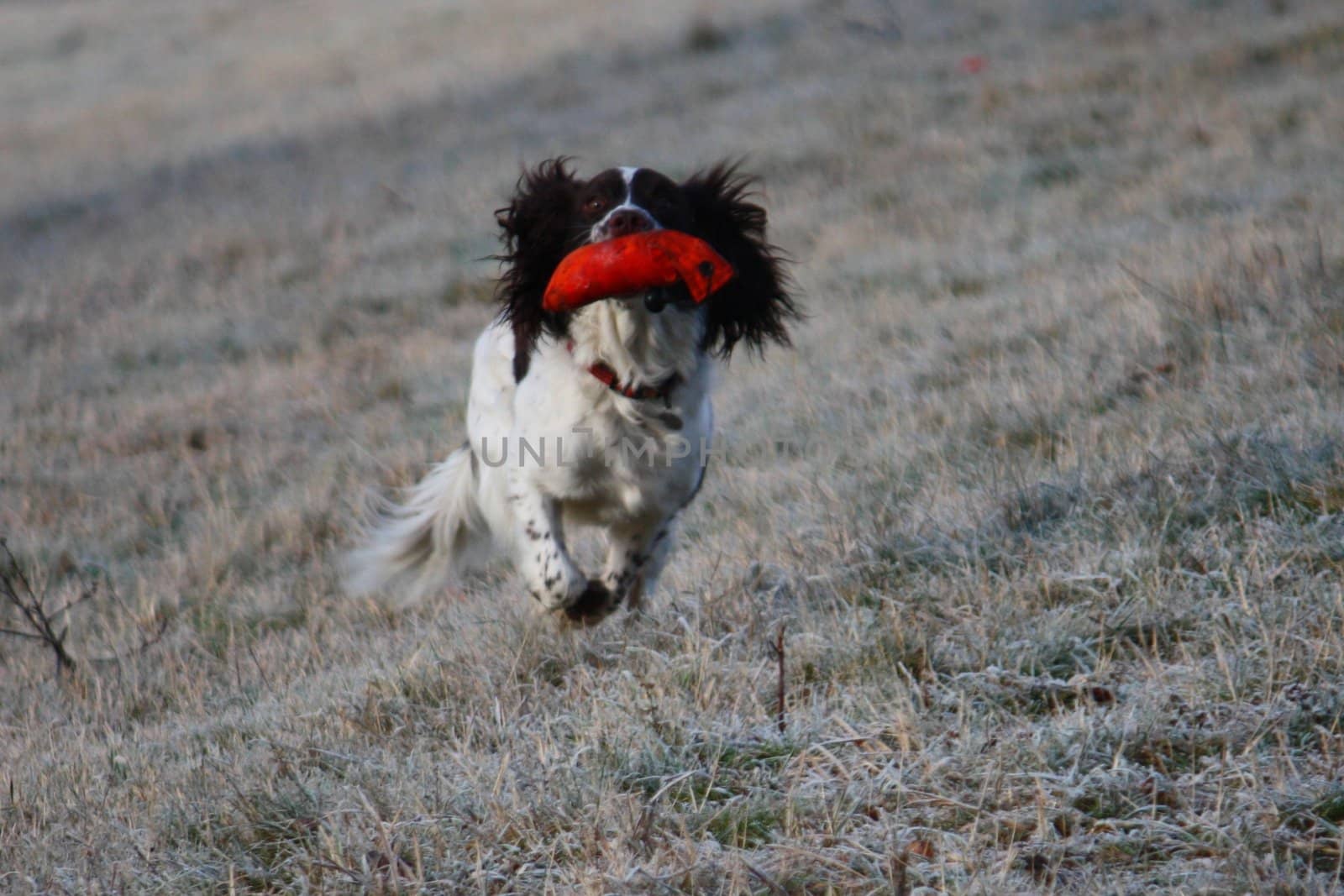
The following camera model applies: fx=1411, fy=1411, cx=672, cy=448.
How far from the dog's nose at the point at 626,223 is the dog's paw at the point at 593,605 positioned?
1047mm

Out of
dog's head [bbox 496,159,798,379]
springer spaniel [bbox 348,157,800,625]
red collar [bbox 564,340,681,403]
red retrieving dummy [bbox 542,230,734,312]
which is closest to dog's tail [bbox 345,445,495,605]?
springer spaniel [bbox 348,157,800,625]

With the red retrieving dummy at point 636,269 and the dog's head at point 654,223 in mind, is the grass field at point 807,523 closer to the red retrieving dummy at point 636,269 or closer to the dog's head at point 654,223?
the dog's head at point 654,223

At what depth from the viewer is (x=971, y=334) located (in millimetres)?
6020

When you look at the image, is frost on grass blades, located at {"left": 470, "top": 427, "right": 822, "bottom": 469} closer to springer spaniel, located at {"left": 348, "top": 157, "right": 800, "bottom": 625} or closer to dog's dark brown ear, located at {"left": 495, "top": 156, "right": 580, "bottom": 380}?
springer spaniel, located at {"left": 348, "top": 157, "right": 800, "bottom": 625}

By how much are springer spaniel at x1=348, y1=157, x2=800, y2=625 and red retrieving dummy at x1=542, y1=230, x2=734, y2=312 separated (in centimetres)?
9

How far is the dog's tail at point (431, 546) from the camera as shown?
15.8ft

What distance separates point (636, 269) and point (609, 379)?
1.26ft

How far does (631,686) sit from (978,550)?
41.4 inches

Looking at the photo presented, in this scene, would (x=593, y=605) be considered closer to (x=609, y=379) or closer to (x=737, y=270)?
(x=609, y=379)

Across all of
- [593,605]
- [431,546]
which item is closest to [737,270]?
[593,605]

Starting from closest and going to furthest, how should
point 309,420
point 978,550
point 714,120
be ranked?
point 978,550 → point 309,420 → point 714,120

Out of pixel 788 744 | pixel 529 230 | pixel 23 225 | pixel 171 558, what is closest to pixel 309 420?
pixel 171 558

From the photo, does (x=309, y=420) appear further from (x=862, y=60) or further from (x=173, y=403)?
(x=862, y=60)

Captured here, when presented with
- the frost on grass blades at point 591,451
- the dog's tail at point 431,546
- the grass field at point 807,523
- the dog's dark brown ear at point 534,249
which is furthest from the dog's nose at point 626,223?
the dog's tail at point 431,546
